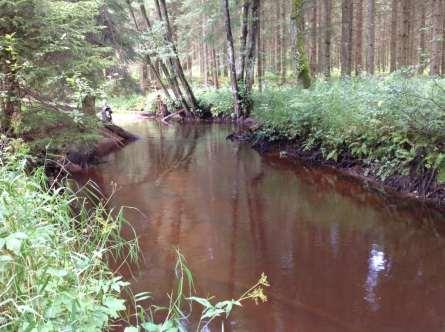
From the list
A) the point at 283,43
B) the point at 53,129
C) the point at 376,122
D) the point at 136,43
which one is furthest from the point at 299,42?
the point at 283,43

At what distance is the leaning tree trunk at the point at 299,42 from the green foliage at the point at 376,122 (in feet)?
3.66

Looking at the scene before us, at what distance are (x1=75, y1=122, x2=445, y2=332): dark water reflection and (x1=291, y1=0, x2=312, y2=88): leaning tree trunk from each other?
420cm

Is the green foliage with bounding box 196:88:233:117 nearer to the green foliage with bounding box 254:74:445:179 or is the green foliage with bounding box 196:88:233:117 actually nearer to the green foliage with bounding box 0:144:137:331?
the green foliage with bounding box 254:74:445:179

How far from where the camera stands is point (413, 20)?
2216cm

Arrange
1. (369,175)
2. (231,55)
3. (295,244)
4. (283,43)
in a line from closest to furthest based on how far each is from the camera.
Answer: (295,244)
(369,175)
(231,55)
(283,43)

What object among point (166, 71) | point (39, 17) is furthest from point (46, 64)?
point (166, 71)

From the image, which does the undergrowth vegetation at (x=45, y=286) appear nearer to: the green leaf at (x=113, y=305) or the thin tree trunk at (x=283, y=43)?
the green leaf at (x=113, y=305)

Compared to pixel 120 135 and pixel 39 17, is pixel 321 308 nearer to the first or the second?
pixel 39 17

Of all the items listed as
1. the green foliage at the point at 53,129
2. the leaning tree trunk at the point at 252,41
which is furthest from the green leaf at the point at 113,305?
the leaning tree trunk at the point at 252,41

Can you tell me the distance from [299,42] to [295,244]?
9099 millimetres

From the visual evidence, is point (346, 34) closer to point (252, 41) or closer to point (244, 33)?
point (252, 41)

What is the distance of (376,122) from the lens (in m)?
8.78

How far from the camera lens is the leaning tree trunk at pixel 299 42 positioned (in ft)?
44.2

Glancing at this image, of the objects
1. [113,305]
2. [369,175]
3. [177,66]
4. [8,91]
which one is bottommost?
[369,175]
